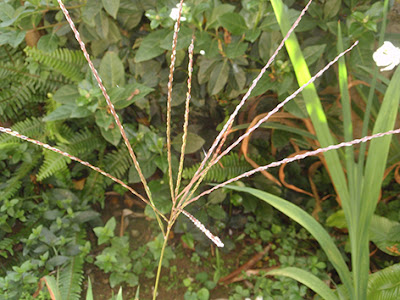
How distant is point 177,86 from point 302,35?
61cm

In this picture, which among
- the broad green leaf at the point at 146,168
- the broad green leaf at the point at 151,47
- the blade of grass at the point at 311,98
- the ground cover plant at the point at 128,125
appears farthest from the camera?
the broad green leaf at the point at 146,168

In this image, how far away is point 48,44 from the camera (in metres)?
1.68

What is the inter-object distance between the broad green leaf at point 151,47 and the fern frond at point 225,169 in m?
0.52

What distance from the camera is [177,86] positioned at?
1791 millimetres

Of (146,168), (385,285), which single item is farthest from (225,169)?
(385,285)

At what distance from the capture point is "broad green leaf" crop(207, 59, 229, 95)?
162cm

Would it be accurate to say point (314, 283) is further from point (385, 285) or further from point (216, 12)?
point (216, 12)

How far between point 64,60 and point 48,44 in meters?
0.18

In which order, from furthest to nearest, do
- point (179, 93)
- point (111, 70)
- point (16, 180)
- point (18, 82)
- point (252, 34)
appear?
point (18, 82) → point (16, 180) → point (179, 93) → point (111, 70) → point (252, 34)

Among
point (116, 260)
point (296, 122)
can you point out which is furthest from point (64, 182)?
point (296, 122)

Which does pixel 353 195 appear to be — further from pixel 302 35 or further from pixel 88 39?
pixel 88 39

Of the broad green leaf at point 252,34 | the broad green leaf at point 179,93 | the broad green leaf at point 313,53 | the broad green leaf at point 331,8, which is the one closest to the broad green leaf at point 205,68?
the broad green leaf at point 179,93

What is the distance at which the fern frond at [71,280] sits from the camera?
5.40 ft

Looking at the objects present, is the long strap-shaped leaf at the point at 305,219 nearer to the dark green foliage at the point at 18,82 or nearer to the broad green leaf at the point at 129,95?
the broad green leaf at the point at 129,95
